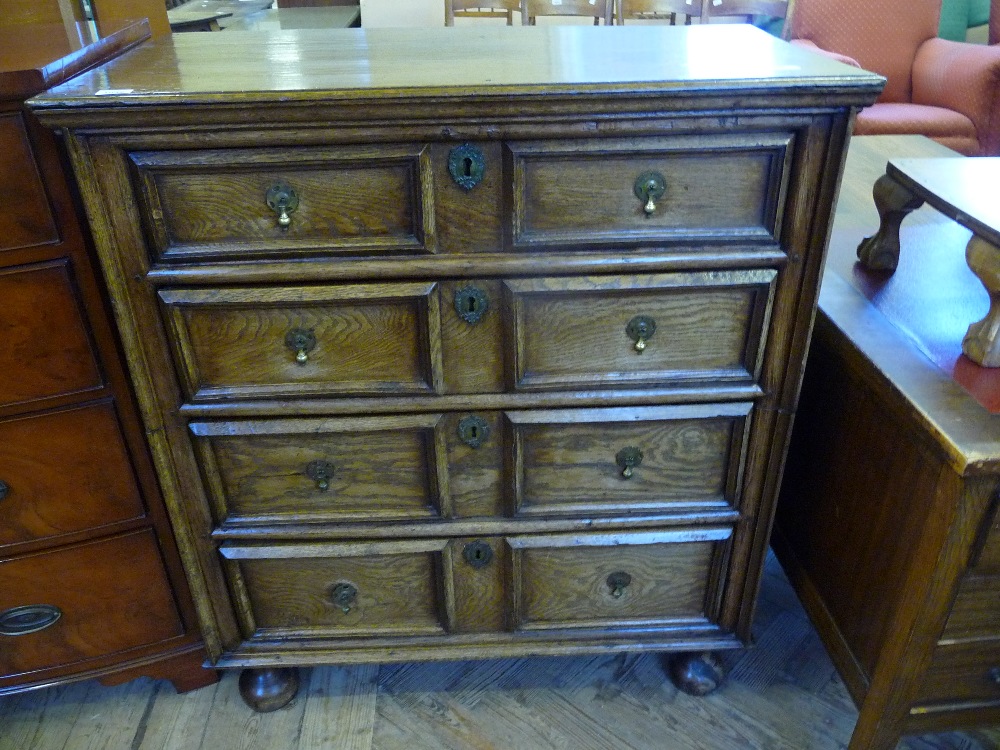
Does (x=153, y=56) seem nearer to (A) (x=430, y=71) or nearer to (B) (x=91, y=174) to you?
(B) (x=91, y=174)

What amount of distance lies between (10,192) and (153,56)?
0.26 meters

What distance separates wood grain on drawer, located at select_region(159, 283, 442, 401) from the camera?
0.95 meters

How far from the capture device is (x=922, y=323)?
1156 mm

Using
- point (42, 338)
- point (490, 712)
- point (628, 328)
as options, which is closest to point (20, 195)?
point (42, 338)

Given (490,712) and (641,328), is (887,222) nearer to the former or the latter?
(641,328)

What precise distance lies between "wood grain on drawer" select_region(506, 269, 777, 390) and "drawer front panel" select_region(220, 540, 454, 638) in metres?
0.36

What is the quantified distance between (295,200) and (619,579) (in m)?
0.75

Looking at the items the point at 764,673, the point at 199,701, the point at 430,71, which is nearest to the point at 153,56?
the point at 430,71

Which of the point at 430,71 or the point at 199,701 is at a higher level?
the point at 430,71

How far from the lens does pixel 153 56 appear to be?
1.03m

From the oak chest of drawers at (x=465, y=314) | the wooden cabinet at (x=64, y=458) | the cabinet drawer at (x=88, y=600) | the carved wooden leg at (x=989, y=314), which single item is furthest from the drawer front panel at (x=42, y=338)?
the carved wooden leg at (x=989, y=314)

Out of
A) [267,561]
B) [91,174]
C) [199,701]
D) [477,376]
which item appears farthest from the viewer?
[199,701]

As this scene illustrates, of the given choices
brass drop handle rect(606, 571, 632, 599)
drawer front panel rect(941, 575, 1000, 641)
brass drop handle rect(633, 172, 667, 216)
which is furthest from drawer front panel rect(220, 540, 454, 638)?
Answer: drawer front panel rect(941, 575, 1000, 641)

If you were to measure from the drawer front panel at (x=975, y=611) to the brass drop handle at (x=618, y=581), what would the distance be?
436 millimetres
